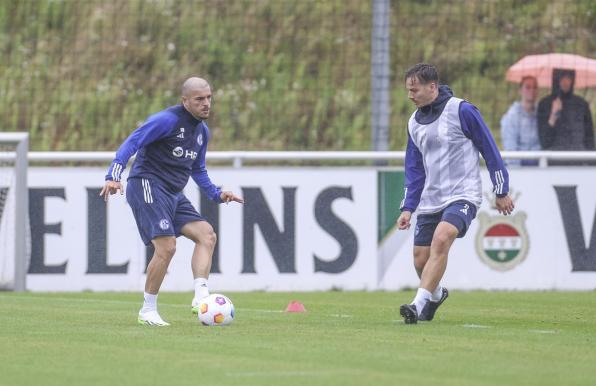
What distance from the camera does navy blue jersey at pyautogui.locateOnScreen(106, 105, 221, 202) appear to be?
35.2 ft

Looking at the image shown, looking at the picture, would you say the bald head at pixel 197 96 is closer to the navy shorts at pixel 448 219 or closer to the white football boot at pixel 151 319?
the white football boot at pixel 151 319

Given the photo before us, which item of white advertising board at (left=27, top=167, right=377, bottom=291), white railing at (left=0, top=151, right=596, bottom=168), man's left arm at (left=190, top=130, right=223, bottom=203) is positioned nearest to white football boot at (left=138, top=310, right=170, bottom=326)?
man's left arm at (left=190, top=130, right=223, bottom=203)

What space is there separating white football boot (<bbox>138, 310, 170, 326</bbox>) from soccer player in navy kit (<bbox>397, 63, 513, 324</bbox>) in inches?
70.5

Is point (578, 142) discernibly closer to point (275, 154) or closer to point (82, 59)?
point (275, 154)

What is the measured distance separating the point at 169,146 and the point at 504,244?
21.2ft

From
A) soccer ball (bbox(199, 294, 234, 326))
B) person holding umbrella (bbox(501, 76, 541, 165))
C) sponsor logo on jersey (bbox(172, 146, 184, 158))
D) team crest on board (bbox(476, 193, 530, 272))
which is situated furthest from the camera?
person holding umbrella (bbox(501, 76, 541, 165))

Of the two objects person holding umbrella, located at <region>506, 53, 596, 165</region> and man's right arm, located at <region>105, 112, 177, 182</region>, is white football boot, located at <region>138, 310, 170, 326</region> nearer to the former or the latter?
→ man's right arm, located at <region>105, 112, 177, 182</region>

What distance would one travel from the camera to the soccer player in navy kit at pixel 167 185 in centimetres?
1076

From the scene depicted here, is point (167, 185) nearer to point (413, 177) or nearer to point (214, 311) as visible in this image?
point (214, 311)

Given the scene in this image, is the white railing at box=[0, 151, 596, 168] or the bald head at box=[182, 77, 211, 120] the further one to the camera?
the white railing at box=[0, 151, 596, 168]

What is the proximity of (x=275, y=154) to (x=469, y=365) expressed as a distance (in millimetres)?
8958

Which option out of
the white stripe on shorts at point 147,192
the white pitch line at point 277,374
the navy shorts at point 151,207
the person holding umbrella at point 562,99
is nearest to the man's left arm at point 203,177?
the navy shorts at point 151,207

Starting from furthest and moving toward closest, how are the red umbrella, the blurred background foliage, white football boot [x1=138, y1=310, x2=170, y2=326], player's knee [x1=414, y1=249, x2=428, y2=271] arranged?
the blurred background foliage
the red umbrella
player's knee [x1=414, y1=249, x2=428, y2=271]
white football boot [x1=138, y1=310, x2=170, y2=326]

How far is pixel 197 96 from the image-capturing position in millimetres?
10805
